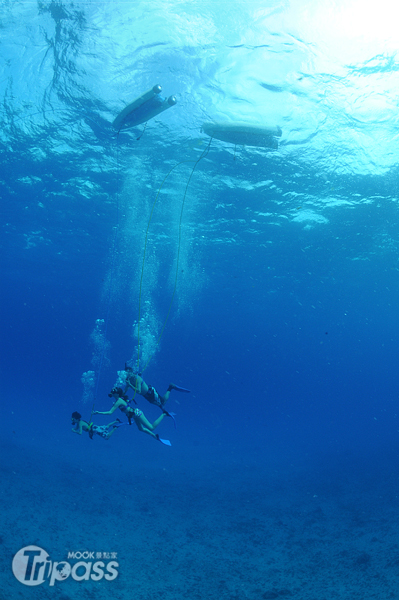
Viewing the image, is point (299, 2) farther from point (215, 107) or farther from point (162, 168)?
point (162, 168)

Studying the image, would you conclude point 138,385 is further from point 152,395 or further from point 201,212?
point 201,212

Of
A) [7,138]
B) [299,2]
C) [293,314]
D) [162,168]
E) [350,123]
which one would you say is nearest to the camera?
[299,2]

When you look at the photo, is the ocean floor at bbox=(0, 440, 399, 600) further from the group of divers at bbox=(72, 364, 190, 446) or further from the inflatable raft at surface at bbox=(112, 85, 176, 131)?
the inflatable raft at surface at bbox=(112, 85, 176, 131)

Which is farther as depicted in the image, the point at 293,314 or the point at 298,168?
the point at 293,314

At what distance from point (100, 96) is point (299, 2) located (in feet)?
21.9

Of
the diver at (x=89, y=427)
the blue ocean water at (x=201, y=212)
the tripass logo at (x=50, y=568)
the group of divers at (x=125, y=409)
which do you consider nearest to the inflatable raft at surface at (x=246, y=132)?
the blue ocean water at (x=201, y=212)

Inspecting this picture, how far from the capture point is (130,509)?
1119cm

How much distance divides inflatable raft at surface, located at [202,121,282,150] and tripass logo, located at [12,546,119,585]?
1170 centimetres

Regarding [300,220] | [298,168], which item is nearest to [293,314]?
[300,220]

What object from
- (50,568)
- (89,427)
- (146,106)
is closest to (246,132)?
(146,106)

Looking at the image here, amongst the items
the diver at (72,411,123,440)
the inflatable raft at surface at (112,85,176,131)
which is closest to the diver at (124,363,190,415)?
the diver at (72,411,123,440)

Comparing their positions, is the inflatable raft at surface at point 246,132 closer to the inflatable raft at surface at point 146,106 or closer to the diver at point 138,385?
the inflatable raft at surface at point 146,106

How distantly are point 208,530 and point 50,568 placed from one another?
4673mm

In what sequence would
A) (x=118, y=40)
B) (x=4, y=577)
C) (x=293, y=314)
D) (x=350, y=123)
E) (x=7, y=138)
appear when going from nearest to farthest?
(x=4, y=577), (x=118, y=40), (x=350, y=123), (x=7, y=138), (x=293, y=314)
